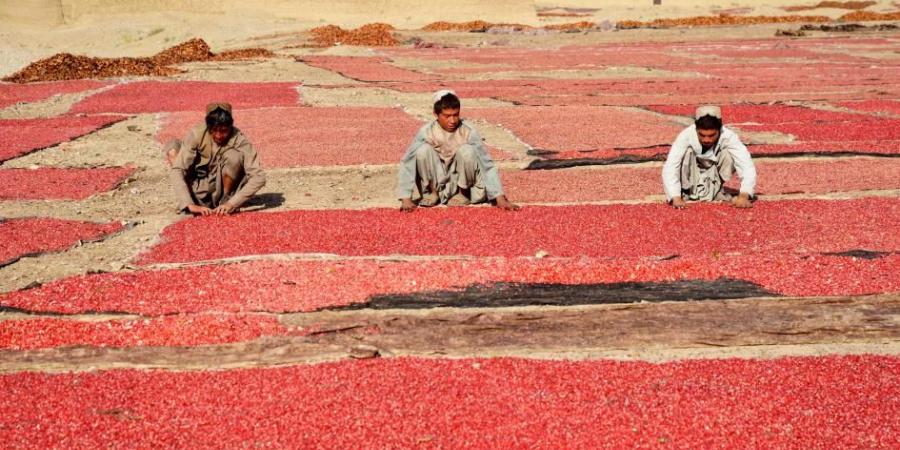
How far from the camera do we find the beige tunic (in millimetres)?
7207

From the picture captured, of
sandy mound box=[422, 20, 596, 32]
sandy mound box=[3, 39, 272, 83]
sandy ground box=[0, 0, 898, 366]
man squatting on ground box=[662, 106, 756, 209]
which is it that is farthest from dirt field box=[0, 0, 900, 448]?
sandy mound box=[422, 20, 596, 32]

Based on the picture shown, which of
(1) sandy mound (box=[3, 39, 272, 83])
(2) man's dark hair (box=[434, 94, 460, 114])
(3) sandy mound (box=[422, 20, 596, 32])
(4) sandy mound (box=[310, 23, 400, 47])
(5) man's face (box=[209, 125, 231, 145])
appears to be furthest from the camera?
(3) sandy mound (box=[422, 20, 596, 32])

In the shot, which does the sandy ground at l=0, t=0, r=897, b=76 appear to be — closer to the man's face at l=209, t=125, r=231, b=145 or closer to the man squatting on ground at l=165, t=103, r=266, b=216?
the man squatting on ground at l=165, t=103, r=266, b=216

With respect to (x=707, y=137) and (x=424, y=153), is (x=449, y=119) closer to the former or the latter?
(x=424, y=153)

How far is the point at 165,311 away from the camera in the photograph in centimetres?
486

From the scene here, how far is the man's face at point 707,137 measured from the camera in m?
6.88

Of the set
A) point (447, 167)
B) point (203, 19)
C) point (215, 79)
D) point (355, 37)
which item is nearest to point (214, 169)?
point (447, 167)

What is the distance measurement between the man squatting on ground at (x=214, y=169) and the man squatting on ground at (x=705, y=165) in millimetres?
3133

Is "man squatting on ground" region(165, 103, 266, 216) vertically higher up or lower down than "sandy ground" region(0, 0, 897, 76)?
lower down

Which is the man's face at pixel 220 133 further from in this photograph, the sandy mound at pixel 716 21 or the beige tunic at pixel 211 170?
the sandy mound at pixel 716 21

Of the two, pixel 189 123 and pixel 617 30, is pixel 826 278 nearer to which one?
pixel 189 123

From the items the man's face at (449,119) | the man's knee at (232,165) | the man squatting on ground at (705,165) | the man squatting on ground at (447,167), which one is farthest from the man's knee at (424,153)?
the man squatting on ground at (705,165)

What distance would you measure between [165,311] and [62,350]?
2.01 ft

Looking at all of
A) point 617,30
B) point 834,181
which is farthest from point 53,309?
point 617,30
